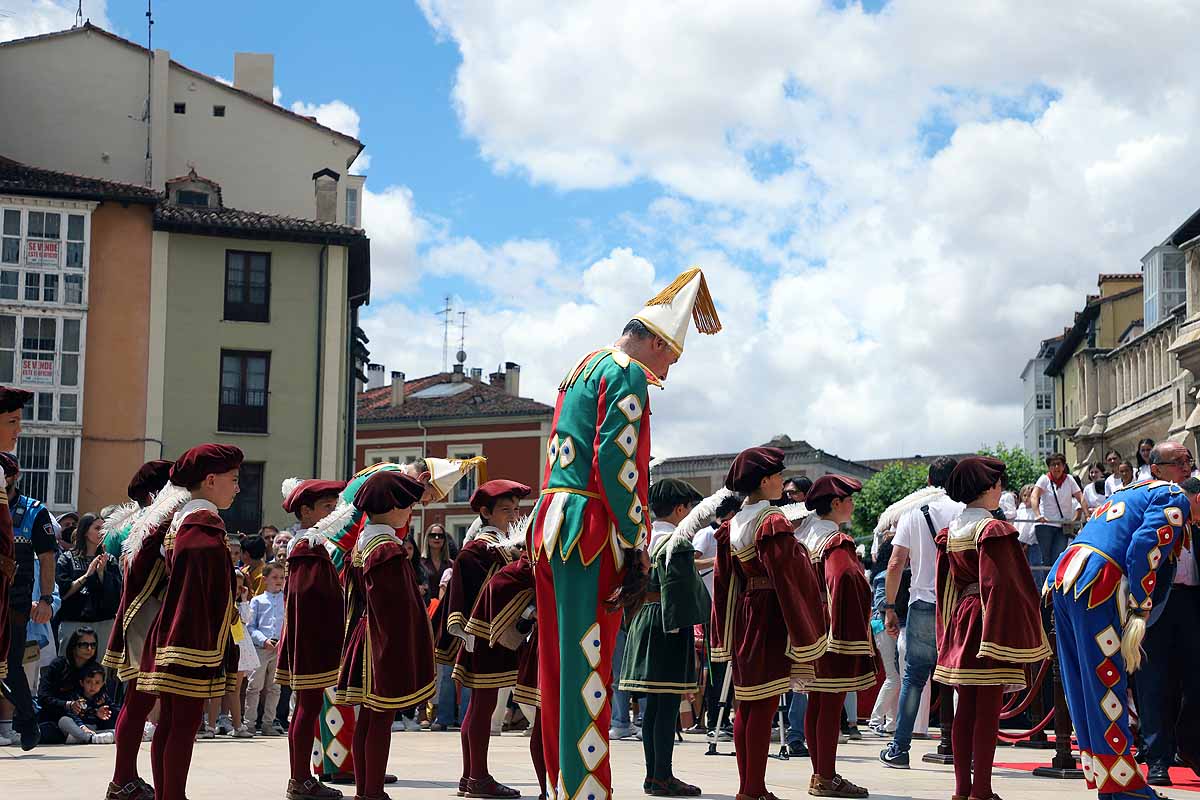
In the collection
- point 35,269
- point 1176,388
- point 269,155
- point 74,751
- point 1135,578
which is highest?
point 269,155

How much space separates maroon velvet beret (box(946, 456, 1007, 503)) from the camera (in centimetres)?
923

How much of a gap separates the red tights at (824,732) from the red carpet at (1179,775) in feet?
7.33

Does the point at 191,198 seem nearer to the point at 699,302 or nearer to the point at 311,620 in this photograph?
the point at 311,620

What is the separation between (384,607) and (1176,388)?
3399 centimetres

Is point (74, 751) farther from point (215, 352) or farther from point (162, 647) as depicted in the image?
point (215, 352)

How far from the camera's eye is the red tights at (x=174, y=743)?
802cm

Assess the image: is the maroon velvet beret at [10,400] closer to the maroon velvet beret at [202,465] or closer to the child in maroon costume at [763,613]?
the maroon velvet beret at [202,465]

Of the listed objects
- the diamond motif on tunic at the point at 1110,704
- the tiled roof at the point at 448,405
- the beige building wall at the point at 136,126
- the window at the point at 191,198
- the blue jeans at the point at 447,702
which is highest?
the beige building wall at the point at 136,126

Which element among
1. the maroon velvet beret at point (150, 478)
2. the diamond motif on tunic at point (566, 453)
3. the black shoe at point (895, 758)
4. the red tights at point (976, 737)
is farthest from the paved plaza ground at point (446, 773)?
the diamond motif on tunic at point (566, 453)

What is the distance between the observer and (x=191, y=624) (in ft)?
27.1

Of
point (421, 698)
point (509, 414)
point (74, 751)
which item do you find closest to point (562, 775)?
point (421, 698)

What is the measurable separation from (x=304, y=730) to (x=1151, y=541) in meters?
5.16

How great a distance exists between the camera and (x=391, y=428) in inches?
2943

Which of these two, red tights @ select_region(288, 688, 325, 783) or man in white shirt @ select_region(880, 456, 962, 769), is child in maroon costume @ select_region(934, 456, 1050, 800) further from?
red tights @ select_region(288, 688, 325, 783)
